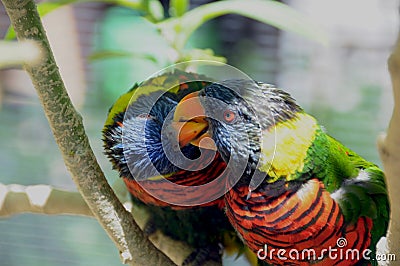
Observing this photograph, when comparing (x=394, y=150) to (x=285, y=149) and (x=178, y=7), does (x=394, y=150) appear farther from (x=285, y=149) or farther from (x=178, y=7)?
(x=178, y=7)

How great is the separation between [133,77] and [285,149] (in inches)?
40.3

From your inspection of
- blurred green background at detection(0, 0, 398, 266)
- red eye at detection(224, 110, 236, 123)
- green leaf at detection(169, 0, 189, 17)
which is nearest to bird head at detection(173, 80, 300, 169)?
red eye at detection(224, 110, 236, 123)

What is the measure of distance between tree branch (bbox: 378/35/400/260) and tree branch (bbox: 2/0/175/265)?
0.33 meters

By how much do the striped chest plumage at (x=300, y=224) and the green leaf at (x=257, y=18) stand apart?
302mm

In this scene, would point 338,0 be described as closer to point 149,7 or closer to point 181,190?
point 149,7

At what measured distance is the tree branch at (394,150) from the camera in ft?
1.40

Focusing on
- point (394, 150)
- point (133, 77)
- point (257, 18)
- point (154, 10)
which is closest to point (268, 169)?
point (394, 150)

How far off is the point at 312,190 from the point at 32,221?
58.7 inches

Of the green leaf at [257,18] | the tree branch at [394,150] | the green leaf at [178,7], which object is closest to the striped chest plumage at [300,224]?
the tree branch at [394,150]

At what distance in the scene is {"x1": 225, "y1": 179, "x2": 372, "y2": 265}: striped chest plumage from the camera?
25.8 inches

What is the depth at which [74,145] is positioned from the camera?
642 mm

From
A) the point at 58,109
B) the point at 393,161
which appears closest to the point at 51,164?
the point at 58,109

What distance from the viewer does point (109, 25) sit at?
5.56ft

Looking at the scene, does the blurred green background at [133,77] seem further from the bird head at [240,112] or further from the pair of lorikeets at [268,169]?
the bird head at [240,112]
